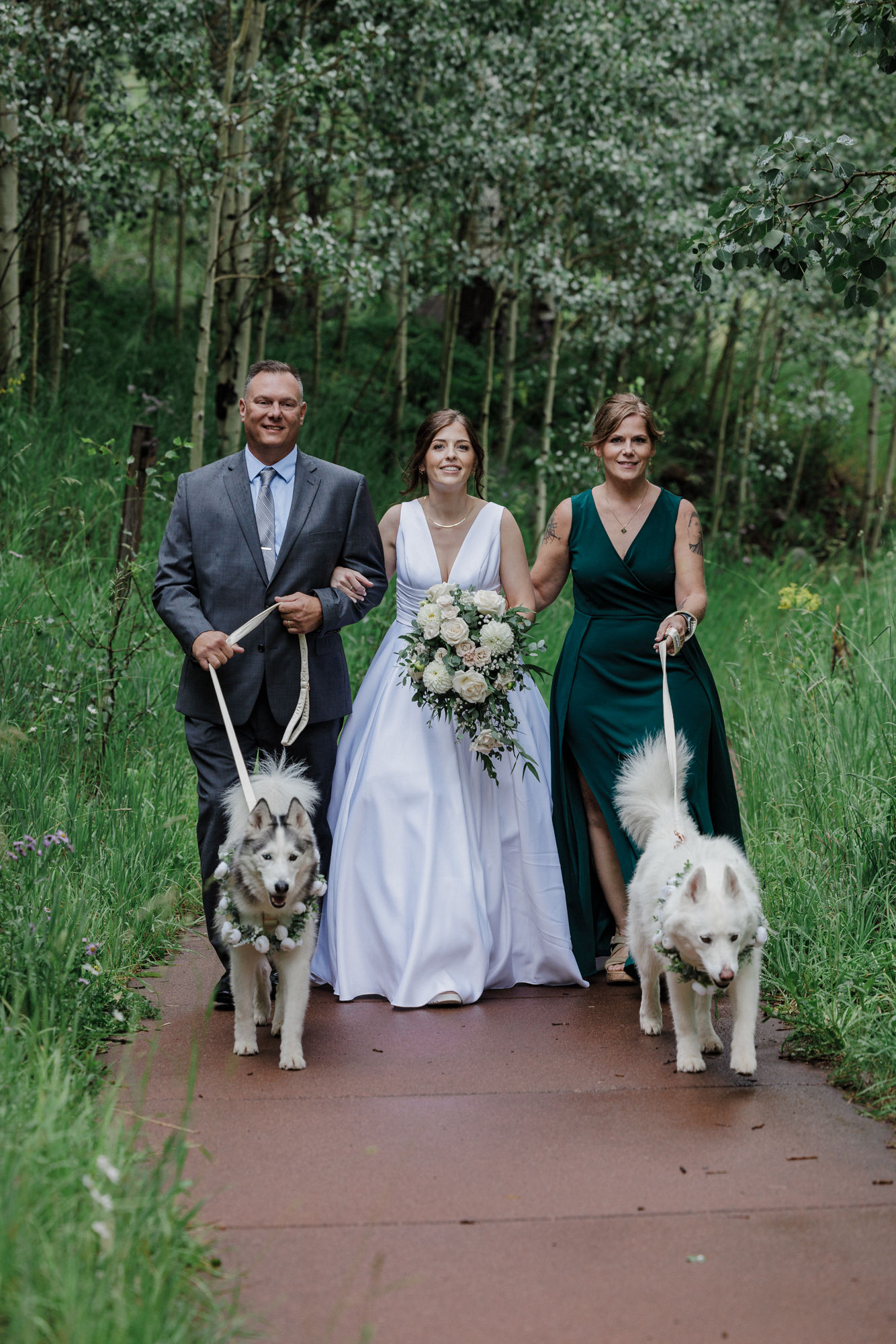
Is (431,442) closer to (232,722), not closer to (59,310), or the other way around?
(232,722)

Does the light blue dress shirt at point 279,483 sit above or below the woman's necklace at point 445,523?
above

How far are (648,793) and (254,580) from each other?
1886 millimetres

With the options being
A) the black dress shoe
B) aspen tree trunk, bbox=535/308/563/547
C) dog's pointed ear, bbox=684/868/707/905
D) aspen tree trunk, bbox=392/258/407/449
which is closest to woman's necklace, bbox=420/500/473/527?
the black dress shoe

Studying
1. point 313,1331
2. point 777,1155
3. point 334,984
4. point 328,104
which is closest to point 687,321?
point 328,104

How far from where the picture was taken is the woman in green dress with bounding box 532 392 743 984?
19.5 feet

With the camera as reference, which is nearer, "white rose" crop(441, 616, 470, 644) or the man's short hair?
the man's short hair

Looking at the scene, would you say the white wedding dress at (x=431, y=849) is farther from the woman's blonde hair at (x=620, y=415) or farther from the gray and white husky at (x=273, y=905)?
the gray and white husky at (x=273, y=905)

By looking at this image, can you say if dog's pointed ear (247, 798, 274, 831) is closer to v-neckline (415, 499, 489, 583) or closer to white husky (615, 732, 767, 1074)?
white husky (615, 732, 767, 1074)

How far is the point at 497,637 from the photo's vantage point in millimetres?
5625

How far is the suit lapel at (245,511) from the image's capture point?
17.7 feet

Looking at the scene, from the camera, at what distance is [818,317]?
17266 millimetres

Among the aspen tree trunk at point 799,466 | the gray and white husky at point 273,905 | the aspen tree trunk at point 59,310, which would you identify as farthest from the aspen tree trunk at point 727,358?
the gray and white husky at point 273,905

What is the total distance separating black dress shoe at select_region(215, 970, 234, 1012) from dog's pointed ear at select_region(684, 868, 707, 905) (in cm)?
208

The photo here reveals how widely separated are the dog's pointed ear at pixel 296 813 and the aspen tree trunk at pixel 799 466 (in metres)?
15.7
